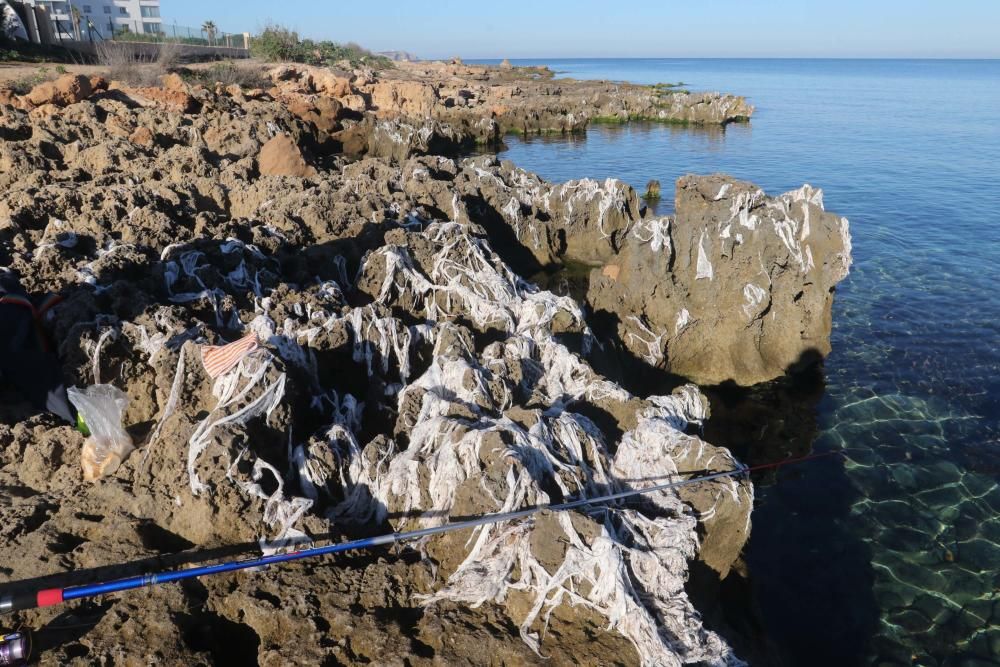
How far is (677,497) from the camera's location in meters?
4.94

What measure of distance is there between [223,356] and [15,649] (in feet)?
7.75

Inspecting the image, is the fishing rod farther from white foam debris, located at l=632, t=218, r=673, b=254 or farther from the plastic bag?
white foam debris, located at l=632, t=218, r=673, b=254

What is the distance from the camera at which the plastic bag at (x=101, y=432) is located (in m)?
4.77

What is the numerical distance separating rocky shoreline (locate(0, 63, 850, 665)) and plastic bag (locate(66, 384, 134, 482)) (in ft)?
0.76

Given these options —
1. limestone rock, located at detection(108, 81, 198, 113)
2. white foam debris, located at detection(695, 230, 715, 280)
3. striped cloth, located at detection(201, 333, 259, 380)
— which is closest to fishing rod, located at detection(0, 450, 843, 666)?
striped cloth, located at detection(201, 333, 259, 380)

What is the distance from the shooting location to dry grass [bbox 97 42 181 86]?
26.5 m

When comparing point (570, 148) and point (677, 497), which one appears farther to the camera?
point (570, 148)

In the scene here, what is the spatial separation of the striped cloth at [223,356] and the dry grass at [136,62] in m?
26.8

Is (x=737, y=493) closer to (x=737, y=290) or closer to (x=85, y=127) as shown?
(x=737, y=290)

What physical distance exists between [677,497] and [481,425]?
5.83 ft

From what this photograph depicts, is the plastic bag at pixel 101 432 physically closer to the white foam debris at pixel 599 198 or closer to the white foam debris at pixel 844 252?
the white foam debris at pixel 844 252

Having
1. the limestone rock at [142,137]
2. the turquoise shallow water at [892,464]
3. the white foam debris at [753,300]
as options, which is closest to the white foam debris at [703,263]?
the white foam debris at [753,300]

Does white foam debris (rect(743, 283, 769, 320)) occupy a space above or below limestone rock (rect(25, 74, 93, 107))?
below

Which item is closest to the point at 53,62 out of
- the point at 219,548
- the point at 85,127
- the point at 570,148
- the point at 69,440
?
the point at 85,127
